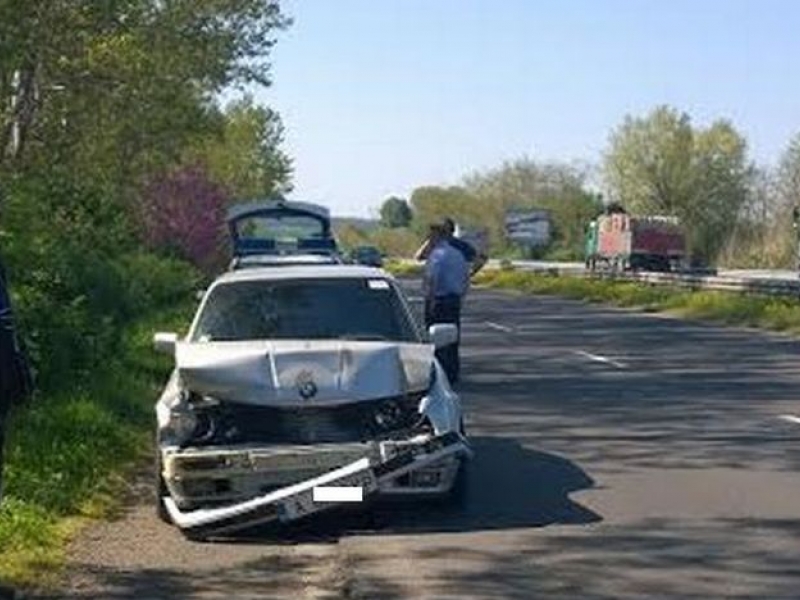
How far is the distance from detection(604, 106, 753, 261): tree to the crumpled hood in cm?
8892

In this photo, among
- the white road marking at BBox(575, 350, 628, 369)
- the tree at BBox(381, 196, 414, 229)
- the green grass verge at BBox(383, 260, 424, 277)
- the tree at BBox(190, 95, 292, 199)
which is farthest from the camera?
the tree at BBox(381, 196, 414, 229)

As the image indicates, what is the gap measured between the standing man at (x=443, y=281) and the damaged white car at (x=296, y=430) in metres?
7.63

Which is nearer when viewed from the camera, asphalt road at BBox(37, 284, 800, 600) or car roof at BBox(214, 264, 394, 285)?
A: asphalt road at BBox(37, 284, 800, 600)

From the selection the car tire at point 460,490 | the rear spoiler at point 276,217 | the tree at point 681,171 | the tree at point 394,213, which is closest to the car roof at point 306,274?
the car tire at point 460,490

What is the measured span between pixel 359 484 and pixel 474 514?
3.83 ft

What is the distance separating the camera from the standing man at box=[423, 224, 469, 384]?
1827cm

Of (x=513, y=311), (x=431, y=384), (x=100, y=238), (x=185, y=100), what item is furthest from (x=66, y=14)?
(x=431, y=384)

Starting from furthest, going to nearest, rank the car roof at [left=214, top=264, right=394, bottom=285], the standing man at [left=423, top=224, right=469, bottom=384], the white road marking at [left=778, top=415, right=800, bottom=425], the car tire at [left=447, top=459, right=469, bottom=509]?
the standing man at [left=423, top=224, right=469, bottom=384] → the white road marking at [left=778, top=415, right=800, bottom=425] → the car roof at [left=214, top=264, right=394, bottom=285] → the car tire at [left=447, top=459, right=469, bottom=509]

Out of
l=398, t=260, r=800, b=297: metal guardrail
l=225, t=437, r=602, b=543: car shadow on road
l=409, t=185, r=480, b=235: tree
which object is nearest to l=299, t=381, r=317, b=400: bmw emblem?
l=225, t=437, r=602, b=543: car shadow on road

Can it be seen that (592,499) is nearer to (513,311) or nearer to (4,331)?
(4,331)

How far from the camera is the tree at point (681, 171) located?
99438 millimetres

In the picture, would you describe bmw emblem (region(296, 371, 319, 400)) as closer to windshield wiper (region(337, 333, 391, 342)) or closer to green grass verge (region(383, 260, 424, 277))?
windshield wiper (region(337, 333, 391, 342))

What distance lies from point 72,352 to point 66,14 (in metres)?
14.2

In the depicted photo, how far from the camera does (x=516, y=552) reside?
902 cm
